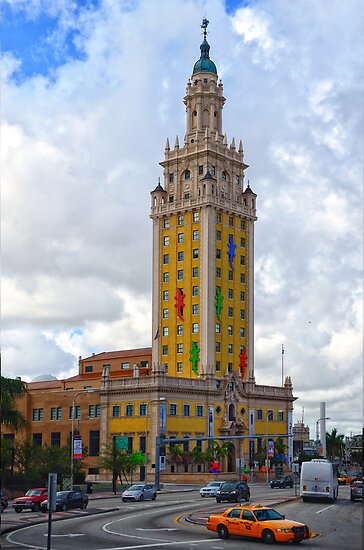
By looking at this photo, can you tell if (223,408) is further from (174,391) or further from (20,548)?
(20,548)

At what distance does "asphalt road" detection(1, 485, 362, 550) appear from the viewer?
3741 cm

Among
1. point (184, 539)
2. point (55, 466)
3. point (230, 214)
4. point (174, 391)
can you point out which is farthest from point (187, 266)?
point (184, 539)

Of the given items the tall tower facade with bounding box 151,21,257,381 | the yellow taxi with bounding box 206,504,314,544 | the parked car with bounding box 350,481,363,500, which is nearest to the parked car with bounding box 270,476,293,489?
the tall tower facade with bounding box 151,21,257,381

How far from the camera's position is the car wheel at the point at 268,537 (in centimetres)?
3797

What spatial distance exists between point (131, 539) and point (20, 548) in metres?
5.63

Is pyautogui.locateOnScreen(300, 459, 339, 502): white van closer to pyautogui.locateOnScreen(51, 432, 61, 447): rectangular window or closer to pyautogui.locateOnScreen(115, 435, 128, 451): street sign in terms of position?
pyautogui.locateOnScreen(115, 435, 128, 451): street sign

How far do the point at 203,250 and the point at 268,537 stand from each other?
90.0 m

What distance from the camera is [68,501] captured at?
60062 millimetres

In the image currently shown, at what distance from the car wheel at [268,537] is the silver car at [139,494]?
3512 cm

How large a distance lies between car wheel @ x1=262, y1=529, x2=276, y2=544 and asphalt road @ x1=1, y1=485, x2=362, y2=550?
0.48 metres

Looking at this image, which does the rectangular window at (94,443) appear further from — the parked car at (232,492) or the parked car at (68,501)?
the parked car at (68,501)

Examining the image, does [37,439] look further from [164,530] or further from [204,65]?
[164,530]

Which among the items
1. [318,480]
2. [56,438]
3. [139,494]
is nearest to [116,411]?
[56,438]

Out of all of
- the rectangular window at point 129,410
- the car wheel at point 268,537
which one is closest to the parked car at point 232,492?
the car wheel at point 268,537
